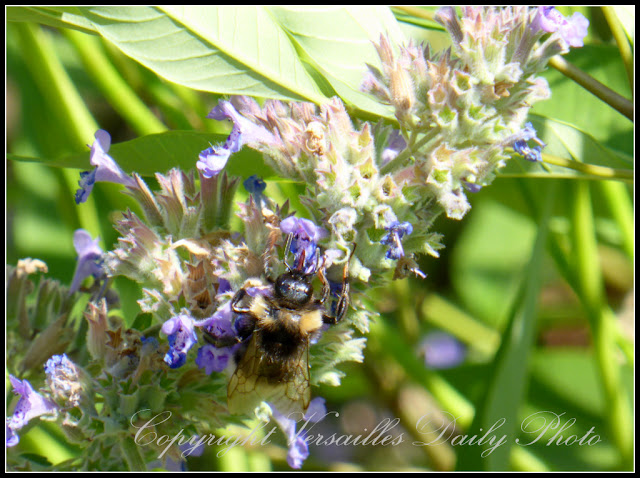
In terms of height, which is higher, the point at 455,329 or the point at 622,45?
the point at 622,45

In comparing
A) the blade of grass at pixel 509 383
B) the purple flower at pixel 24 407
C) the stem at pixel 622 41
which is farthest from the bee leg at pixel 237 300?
the stem at pixel 622 41

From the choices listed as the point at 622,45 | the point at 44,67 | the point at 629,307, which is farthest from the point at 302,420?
the point at 629,307

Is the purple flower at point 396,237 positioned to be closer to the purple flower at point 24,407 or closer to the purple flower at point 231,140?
the purple flower at point 231,140

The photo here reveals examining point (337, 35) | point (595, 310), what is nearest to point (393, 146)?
point (337, 35)

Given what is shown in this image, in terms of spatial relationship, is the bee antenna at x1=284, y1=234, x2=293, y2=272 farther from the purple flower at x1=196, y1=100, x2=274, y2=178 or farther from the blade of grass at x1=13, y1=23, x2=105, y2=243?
the blade of grass at x1=13, y1=23, x2=105, y2=243

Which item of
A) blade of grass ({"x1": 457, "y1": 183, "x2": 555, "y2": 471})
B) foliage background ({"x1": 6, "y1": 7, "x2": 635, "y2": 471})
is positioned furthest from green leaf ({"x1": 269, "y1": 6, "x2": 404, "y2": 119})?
blade of grass ({"x1": 457, "y1": 183, "x2": 555, "y2": 471})

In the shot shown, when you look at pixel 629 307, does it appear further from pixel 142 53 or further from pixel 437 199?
pixel 142 53
